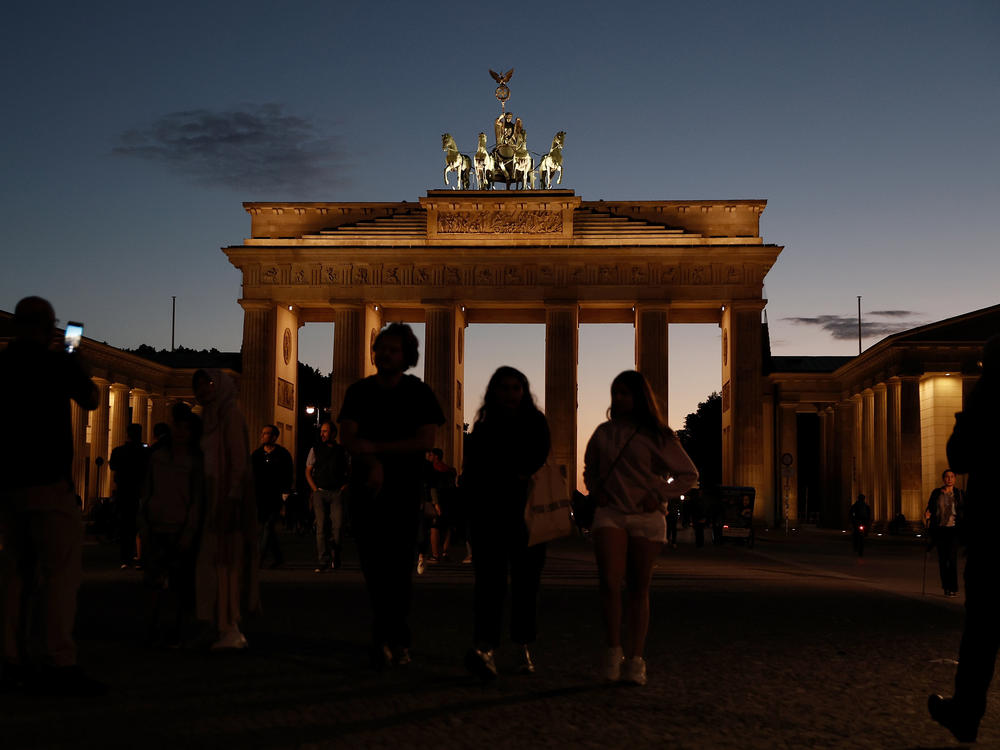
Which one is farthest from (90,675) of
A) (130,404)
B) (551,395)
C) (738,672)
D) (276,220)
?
(130,404)

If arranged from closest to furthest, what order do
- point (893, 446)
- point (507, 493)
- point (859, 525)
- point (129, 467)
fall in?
1. point (507, 493)
2. point (129, 467)
3. point (859, 525)
4. point (893, 446)

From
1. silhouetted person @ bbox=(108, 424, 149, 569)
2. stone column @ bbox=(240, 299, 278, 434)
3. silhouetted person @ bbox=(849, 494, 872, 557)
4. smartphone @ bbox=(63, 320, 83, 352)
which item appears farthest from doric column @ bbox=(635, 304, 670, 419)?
smartphone @ bbox=(63, 320, 83, 352)

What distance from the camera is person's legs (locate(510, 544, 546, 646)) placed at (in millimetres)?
8164

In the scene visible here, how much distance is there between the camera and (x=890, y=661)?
360 inches

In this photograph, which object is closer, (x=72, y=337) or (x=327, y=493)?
(x=72, y=337)

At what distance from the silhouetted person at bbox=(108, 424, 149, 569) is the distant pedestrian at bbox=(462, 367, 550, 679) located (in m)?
10.5

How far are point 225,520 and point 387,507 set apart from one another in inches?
59.5

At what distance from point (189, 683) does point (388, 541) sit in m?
1.53

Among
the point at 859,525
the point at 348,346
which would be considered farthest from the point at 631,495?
the point at 348,346

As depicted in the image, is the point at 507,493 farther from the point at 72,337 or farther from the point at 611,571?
the point at 72,337

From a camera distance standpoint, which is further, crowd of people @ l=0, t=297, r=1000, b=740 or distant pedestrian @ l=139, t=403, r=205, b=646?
distant pedestrian @ l=139, t=403, r=205, b=646

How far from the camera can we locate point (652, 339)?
2227 inches

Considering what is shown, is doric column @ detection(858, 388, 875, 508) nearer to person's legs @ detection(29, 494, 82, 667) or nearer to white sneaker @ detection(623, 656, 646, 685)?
white sneaker @ detection(623, 656, 646, 685)

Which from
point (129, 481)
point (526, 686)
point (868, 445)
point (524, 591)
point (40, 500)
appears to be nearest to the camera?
point (40, 500)
